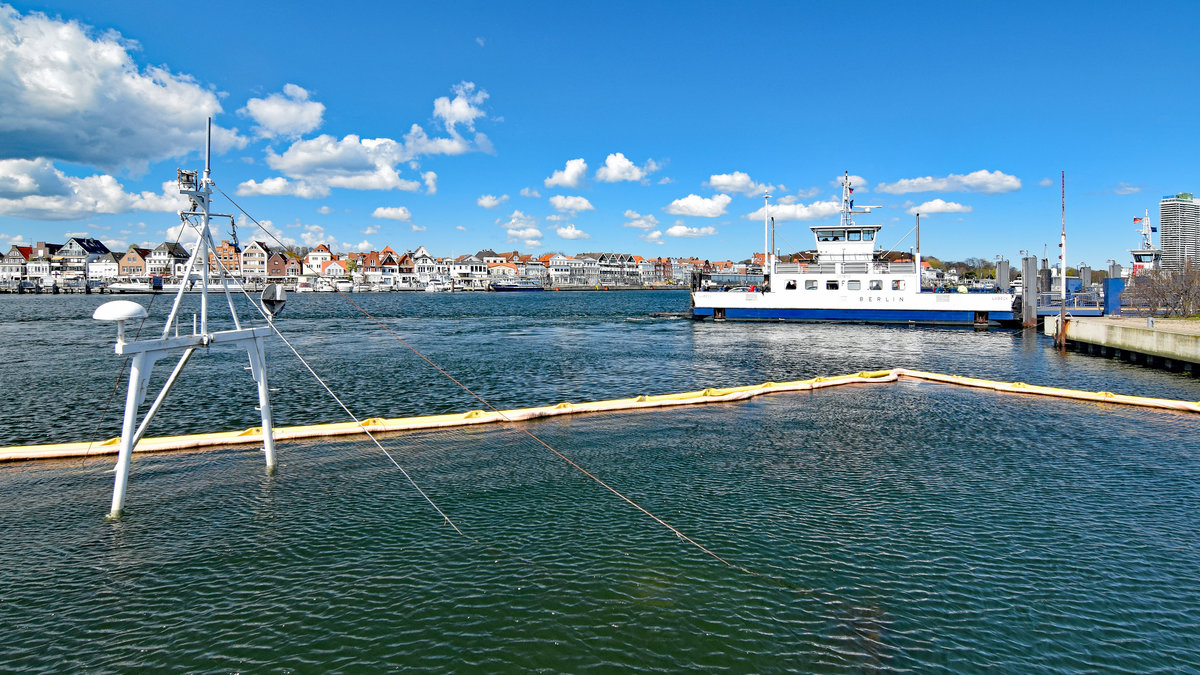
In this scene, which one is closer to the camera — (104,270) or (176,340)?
(176,340)

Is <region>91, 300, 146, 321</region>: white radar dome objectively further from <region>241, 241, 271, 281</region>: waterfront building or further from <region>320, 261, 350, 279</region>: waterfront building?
<region>320, 261, 350, 279</region>: waterfront building

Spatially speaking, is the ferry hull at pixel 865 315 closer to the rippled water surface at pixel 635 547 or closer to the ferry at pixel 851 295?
the ferry at pixel 851 295

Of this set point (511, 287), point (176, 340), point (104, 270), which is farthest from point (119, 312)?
point (104, 270)

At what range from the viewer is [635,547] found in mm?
8633

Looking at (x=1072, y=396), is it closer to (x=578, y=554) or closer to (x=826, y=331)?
(x=578, y=554)

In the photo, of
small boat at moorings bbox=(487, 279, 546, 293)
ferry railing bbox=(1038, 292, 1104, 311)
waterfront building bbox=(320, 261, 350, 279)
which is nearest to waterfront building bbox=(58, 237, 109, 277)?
waterfront building bbox=(320, 261, 350, 279)

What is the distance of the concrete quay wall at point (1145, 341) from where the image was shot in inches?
961

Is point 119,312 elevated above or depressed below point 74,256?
below

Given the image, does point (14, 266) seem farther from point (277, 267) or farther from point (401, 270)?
point (401, 270)

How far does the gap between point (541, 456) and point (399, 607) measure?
611cm

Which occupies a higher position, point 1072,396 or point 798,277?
point 798,277

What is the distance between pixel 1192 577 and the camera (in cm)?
771

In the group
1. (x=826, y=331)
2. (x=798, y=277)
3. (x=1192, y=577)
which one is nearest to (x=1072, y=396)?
(x=1192, y=577)

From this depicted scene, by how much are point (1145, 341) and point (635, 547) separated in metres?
29.9
